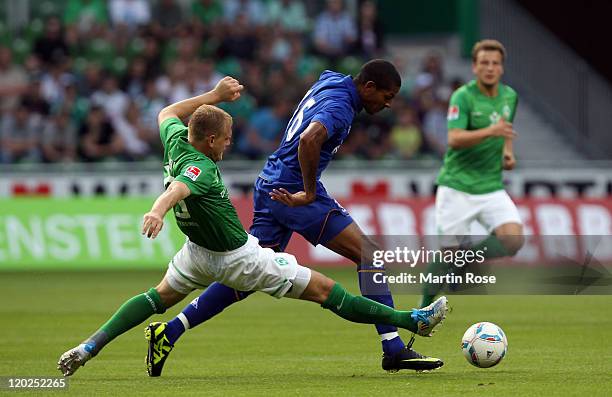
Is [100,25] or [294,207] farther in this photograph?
[100,25]

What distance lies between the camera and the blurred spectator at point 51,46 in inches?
930

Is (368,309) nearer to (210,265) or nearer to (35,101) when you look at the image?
(210,265)

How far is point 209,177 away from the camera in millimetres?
8375

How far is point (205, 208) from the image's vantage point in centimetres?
848

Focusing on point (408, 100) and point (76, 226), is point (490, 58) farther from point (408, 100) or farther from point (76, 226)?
point (408, 100)

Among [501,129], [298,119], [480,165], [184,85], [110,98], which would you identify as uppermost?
[298,119]

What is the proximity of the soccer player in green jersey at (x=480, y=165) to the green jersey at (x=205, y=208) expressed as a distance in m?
3.96

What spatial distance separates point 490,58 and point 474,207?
1396 mm

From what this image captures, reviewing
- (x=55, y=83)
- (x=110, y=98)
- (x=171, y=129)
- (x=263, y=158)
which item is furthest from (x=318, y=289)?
(x=55, y=83)

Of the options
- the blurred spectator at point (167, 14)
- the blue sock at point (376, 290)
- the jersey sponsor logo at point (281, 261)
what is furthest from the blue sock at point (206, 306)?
the blurred spectator at point (167, 14)

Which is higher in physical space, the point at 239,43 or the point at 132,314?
the point at 132,314

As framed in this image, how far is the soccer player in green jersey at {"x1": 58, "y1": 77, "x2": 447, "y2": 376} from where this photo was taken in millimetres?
8477

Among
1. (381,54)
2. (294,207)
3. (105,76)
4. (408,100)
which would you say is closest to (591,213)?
(408,100)

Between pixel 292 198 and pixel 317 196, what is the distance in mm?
231
